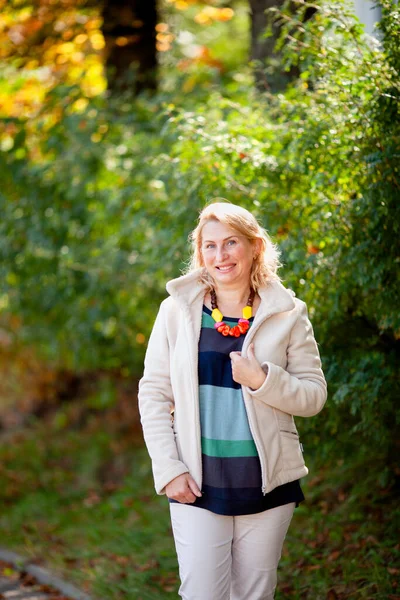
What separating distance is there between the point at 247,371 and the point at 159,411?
0.40 meters

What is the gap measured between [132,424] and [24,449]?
1.28 metres

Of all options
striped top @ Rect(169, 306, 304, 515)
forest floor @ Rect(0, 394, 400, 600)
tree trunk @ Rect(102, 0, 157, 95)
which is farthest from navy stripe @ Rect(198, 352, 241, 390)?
tree trunk @ Rect(102, 0, 157, 95)

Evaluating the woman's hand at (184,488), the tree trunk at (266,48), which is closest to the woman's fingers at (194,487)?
the woman's hand at (184,488)

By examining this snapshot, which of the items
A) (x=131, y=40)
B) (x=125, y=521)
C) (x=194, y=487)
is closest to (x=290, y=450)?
(x=194, y=487)

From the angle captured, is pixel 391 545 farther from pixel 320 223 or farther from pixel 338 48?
pixel 338 48

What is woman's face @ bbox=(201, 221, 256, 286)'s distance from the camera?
2.73 metres

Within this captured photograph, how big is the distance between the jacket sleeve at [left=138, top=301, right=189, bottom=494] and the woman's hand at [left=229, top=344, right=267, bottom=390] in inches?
12.3

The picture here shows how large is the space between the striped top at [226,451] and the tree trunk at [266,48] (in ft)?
9.29

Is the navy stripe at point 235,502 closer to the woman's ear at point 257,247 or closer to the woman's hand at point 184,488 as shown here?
the woman's hand at point 184,488

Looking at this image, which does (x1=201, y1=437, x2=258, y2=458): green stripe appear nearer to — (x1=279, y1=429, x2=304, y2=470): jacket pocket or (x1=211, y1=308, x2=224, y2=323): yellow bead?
(x1=279, y1=429, x2=304, y2=470): jacket pocket

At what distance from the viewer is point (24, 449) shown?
8.33m

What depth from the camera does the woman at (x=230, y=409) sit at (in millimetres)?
2633

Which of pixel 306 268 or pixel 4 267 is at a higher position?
pixel 306 268

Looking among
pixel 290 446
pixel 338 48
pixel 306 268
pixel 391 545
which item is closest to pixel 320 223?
pixel 306 268
